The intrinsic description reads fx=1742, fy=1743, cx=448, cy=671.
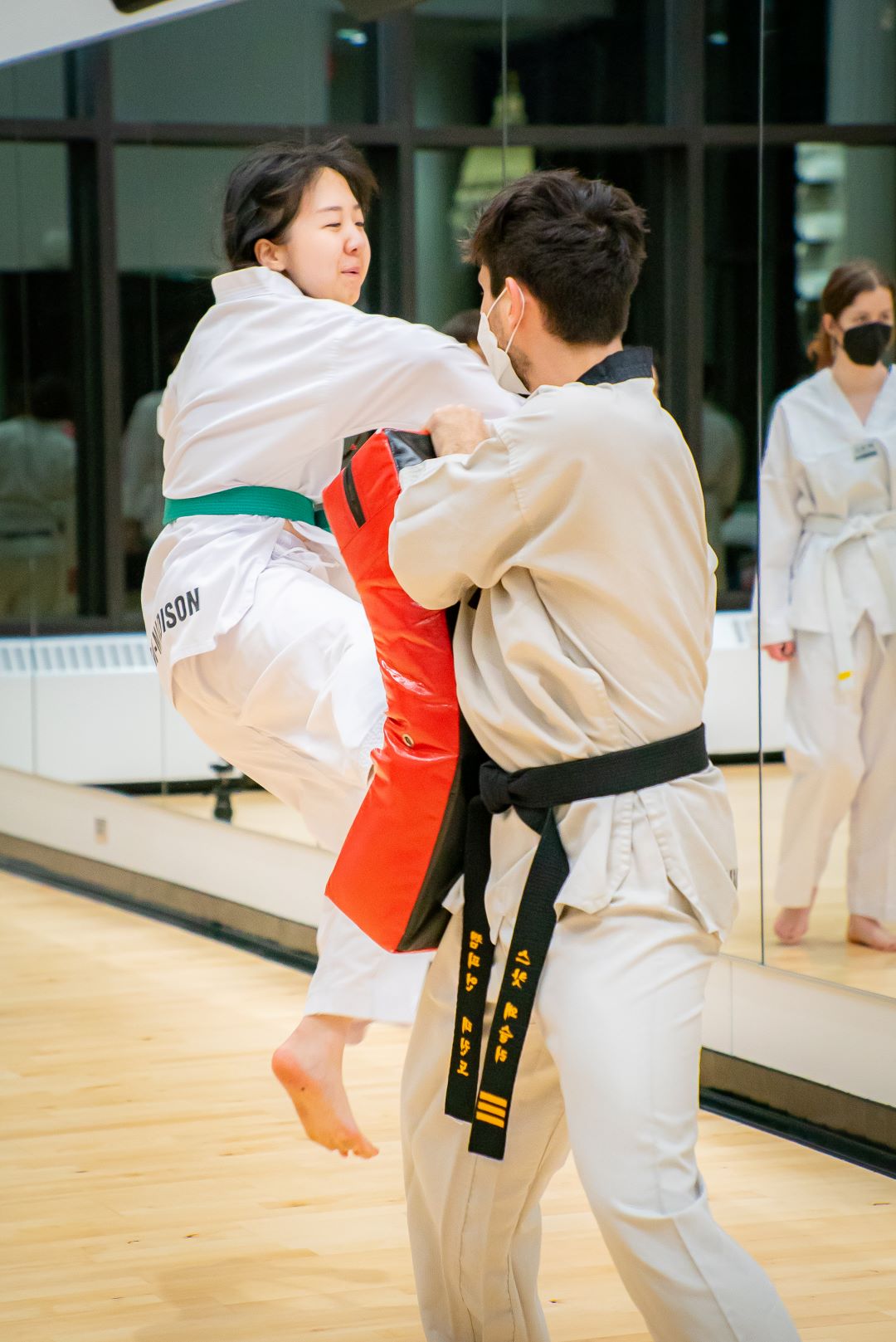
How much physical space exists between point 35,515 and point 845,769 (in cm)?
382

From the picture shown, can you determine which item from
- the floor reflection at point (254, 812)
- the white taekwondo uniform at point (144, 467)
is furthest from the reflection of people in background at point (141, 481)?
→ the floor reflection at point (254, 812)

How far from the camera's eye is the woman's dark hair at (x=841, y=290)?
321 centimetres

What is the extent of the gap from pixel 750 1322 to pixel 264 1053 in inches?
94.7

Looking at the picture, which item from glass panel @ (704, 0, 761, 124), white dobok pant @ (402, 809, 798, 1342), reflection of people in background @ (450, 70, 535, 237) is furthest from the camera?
reflection of people in background @ (450, 70, 535, 237)

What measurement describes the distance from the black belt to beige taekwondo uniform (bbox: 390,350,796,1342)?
0.05 feet

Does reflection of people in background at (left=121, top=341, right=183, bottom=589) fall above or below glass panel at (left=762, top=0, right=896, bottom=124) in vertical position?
below

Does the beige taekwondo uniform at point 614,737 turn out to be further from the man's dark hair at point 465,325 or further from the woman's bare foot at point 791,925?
the man's dark hair at point 465,325

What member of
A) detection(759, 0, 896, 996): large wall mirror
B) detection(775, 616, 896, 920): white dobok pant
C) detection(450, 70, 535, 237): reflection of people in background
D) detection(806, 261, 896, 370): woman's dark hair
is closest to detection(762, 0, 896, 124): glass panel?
detection(759, 0, 896, 996): large wall mirror

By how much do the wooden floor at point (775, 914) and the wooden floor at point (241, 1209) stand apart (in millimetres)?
349

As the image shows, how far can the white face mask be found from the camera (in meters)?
2.04

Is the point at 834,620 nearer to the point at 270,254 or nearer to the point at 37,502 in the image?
A: the point at 270,254

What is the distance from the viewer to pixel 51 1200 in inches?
123

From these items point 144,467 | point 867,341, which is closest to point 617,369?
point 867,341

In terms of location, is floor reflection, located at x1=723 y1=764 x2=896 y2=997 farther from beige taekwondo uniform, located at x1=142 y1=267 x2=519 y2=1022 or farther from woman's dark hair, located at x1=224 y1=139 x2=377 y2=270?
woman's dark hair, located at x1=224 y1=139 x2=377 y2=270
